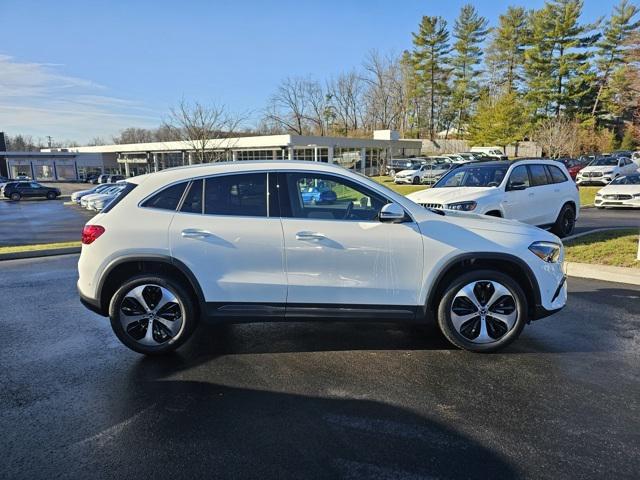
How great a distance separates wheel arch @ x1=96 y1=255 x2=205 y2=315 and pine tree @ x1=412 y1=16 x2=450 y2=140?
68571 millimetres

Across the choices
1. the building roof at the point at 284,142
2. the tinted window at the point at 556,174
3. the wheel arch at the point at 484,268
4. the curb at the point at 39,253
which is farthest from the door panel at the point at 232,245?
the building roof at the point at 284,142

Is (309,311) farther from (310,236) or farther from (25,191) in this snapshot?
(25,191)

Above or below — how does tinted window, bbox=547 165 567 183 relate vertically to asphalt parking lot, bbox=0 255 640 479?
above

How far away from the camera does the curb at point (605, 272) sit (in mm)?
6422

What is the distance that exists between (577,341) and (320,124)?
6620cm

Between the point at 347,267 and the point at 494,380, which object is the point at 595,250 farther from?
the point at 347,267

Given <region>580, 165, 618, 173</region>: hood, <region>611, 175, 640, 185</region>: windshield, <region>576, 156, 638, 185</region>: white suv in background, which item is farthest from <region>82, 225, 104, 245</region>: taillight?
<region>580, 165, 618, 173</region>: hood

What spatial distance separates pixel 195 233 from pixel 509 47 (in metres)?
66.2

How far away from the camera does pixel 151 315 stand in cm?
394

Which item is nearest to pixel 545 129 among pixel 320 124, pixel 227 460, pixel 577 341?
pixel 320 124

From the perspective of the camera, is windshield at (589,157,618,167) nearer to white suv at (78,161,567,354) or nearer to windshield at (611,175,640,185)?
windshield at (611,175,640,185)

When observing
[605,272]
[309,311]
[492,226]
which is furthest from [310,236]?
[605,272]

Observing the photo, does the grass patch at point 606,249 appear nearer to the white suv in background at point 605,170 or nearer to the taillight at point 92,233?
the taillight at point 92,233

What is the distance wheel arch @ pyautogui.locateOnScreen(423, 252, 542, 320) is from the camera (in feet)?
12.7
